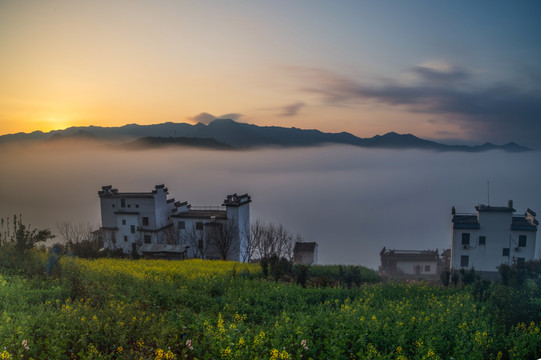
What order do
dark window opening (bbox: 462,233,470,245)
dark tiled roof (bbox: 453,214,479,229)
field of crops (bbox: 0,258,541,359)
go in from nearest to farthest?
field of crops (bbox: 0,258,541,359), dark tiled roof (bbox: 453,214,479,229), dark window opening (bbox: 462,233,470,245)

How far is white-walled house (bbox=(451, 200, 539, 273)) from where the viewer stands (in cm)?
1991

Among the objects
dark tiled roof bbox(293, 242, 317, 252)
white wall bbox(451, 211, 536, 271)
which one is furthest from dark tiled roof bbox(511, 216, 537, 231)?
dark tiled roof bbox(293, 242, 317, 252)

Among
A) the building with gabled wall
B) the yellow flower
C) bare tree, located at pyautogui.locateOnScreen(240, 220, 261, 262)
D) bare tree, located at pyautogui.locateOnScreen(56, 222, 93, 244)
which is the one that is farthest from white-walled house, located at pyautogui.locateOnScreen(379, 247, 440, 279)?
the yellow flower

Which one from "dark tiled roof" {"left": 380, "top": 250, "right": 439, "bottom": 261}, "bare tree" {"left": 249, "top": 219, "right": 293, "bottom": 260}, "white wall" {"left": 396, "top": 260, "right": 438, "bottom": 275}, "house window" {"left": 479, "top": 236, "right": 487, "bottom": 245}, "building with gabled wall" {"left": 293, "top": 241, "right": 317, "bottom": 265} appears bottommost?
"white wall" {"left": 396, "top": 260, "right": 438, "bottom": 275}

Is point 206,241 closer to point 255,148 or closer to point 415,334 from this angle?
point 255,148

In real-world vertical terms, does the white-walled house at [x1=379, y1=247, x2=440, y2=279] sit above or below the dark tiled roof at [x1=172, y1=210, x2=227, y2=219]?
below

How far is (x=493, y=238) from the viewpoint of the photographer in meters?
20.2

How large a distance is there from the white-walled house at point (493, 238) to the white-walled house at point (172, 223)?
12.8m

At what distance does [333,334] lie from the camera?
4.76m

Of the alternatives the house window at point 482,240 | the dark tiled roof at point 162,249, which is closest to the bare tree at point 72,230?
the dark tiled roof at point 162,249

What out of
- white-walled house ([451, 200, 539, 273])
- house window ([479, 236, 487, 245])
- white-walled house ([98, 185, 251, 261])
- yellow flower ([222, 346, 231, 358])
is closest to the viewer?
yellow flower ([222, 346, 231, 358])

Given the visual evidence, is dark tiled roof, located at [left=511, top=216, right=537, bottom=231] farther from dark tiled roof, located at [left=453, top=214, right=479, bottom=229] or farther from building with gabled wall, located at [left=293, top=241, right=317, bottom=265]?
building with gabled wall, located at [left=293, top=241, right=317, bottom=265]

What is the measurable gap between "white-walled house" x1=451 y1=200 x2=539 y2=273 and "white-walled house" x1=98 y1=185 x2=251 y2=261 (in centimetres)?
1282

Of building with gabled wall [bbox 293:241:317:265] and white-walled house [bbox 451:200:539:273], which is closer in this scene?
white-walled house [bbox 451:200:539:273]
